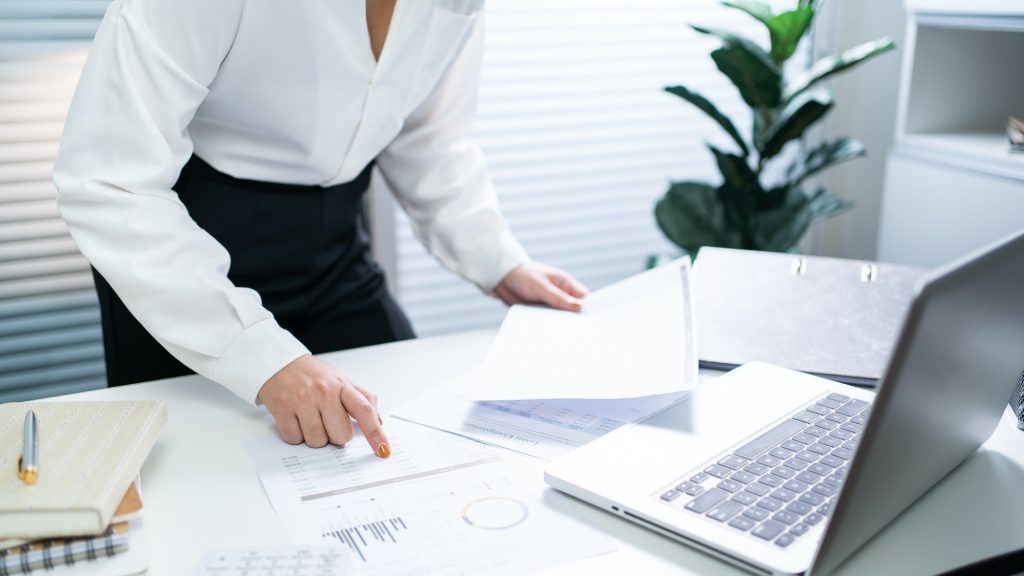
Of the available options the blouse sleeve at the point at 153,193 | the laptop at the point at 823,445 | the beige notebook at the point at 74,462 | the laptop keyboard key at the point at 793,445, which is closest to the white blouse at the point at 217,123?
the blouse sleeve at the point at 153,193

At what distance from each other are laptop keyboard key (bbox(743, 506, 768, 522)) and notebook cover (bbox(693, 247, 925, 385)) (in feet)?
1.18

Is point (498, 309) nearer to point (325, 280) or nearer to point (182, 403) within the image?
point (325, 280)

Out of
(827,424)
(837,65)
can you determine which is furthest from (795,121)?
(827,424)

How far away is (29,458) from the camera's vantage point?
79cm

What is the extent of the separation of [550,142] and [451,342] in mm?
1178

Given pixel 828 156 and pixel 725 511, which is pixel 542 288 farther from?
pixel 828 156

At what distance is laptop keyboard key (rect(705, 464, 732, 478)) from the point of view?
828 millimetres

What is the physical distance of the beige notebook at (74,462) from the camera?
74 cm

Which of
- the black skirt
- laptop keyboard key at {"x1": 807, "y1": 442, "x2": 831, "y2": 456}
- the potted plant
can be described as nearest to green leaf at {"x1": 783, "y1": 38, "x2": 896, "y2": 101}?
the potted plant

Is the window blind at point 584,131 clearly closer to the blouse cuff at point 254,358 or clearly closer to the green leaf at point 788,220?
the green leaf at point 788,220

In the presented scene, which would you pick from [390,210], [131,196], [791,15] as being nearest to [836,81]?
[791,15]

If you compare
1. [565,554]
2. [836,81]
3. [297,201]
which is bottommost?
[565,554]

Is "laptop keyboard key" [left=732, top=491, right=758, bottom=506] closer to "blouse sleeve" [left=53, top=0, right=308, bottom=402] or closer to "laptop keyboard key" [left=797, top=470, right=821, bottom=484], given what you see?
"laptop keyboard key" [left=797, top=470, right=821, bottom=484]

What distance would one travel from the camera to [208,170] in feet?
4.01
